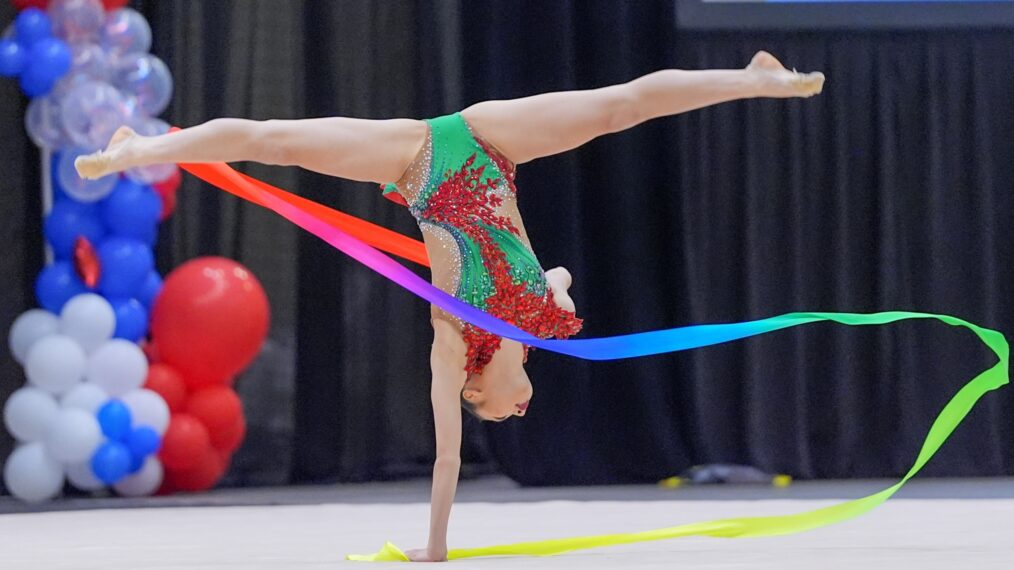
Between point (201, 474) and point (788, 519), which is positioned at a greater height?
point (788, 519)

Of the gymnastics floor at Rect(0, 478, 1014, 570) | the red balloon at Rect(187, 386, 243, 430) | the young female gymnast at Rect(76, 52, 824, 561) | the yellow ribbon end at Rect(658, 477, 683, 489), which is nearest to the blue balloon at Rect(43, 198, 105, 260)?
the red balloon at Rect(187, 386, 243, 430)

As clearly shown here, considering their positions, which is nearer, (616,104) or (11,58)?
(616,104)

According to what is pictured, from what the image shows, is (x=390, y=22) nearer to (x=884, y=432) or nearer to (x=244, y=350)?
(x=244, y=350)

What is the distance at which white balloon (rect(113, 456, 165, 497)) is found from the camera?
5.17m

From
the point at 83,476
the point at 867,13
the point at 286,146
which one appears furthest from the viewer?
the point at 867,13

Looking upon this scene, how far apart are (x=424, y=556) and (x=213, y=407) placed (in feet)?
7.95

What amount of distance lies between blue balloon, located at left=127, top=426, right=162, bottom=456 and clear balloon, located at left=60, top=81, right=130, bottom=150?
112cm

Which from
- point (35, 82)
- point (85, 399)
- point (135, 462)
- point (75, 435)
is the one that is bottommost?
point (135, 462)

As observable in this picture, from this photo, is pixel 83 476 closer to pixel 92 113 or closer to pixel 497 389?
pixel 92 113

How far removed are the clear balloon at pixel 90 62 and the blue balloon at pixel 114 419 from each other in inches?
51.1

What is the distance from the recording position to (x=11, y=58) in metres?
4.91

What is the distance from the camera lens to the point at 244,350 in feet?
17.2

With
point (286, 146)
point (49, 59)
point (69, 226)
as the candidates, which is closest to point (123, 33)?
point (49, 59)

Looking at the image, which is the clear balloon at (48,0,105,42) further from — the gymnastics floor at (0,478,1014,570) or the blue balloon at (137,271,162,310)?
the gymnastics floor at (0,478,1014,570)
